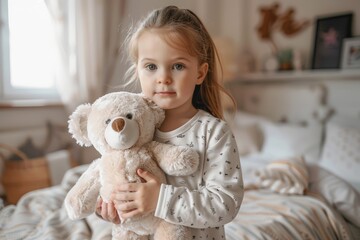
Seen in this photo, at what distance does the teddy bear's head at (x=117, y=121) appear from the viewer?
1.98 ft

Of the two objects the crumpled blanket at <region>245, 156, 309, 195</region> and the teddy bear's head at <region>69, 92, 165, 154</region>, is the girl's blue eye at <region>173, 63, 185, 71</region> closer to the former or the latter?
the teddy bear's head at <region>69, 92, 165, 154</region>

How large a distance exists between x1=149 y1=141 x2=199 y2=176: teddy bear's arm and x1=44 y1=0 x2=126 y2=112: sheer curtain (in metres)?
1.36

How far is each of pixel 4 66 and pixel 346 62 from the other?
2342 millimetres

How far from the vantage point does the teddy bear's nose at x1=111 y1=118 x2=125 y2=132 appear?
1.98ft

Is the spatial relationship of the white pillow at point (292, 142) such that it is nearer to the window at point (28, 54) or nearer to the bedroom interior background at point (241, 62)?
the bedroom interior background at point (241, 62)

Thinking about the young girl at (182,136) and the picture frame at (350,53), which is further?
the picture frame at (350,53)

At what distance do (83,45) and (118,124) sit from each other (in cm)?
158

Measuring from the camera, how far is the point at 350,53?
2340 mm

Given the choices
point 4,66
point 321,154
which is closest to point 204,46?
point 4,66

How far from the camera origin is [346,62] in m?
2.36

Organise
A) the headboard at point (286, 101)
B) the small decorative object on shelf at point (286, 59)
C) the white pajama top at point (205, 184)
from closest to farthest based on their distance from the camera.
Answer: the white pajama top at point (205, 184) → the headboard at point (286, 101) → the small decorative object on shelf at point (286, 59)

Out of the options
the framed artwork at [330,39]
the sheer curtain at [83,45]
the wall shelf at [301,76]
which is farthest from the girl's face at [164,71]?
the framed artwork at [330,39]

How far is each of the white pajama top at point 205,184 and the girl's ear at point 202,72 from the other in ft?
0.24

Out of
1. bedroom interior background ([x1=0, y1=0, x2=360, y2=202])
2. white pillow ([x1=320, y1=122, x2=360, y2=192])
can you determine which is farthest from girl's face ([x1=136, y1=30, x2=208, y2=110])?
white pillow ([x1=320, y1=122, x2=360, y2=192])
